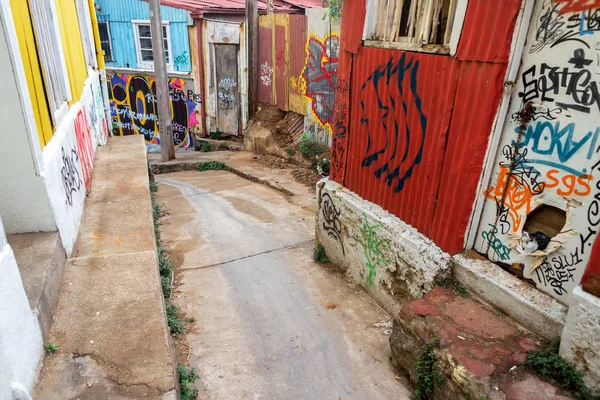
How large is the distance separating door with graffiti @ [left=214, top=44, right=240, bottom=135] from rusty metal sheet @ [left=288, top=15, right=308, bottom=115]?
11.7ft

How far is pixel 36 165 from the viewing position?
11.3 feet

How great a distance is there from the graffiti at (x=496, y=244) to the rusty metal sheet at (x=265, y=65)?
9.18 meters

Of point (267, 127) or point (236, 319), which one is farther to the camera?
point (267, 127)

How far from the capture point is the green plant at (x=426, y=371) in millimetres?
3428

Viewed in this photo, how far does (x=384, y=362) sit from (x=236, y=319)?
5.76 feet

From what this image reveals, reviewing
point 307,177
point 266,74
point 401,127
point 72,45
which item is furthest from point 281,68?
point 401,127

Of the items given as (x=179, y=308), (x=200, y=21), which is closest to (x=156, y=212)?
(x=179, y=308)

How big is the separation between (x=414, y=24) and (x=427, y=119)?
40.1 inches

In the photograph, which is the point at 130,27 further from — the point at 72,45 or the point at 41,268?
the point at 41,268

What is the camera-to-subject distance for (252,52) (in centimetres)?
1202

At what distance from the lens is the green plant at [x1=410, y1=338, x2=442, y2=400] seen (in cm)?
343

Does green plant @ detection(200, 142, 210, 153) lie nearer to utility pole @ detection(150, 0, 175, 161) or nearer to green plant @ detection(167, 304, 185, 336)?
utility pole @ detection(150, 0, 175, 161)

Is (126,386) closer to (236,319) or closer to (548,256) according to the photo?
(236,319)

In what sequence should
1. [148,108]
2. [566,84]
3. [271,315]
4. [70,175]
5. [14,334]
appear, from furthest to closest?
[148,108]
[271,315]
[70,175]
[566,84]
[14,334]
